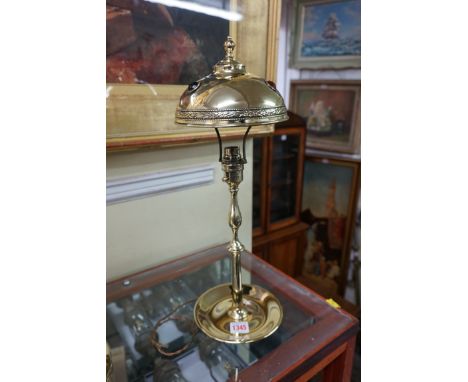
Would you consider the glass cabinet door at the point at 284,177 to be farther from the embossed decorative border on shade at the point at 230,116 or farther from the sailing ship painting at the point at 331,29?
the embossed decorative border on shade at the point at 230,116

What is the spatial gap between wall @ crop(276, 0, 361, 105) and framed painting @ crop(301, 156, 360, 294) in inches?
21.5

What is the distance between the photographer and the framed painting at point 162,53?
0.92 metres

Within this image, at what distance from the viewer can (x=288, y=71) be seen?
234cm

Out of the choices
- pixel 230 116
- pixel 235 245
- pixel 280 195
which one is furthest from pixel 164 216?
pixel 280 195

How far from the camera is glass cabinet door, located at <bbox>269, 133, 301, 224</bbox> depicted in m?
2.04

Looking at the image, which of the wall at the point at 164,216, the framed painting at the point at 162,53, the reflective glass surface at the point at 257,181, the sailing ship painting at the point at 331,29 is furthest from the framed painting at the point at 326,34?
the wall at the point at 164,216

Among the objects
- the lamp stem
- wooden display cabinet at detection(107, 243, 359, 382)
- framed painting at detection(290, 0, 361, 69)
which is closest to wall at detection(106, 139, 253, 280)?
wooden display cabinet at detection(107, 243, 359, 382)

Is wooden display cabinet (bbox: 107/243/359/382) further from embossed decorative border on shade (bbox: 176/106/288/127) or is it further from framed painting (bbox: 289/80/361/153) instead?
framed painting (bbox: 289/80/361/153)

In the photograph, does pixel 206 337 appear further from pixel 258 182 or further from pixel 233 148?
A: pixel 258 182

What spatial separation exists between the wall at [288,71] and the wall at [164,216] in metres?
1.18

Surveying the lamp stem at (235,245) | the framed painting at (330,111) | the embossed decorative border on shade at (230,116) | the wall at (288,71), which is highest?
the wall at (288,71)
